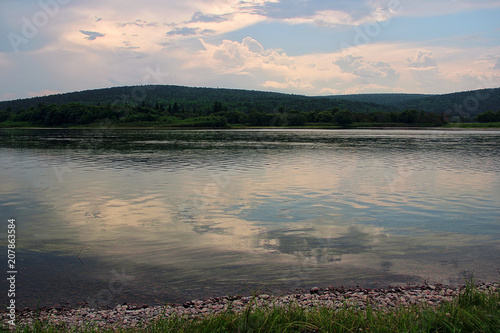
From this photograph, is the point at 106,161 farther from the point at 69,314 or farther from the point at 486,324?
the point at 486,324

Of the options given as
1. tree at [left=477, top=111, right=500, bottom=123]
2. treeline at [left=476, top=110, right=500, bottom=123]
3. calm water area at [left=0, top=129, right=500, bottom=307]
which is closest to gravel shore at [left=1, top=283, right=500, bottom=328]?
calm water area at [left=0, top=129, right=500, bottom=307]

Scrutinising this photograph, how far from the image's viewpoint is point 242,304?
8.51 m

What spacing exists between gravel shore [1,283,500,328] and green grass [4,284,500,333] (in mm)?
506

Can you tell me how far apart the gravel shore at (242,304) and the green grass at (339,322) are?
1.66ft

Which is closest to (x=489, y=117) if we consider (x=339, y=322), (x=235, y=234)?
(x=235, y=234)

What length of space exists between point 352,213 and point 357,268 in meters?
6.81

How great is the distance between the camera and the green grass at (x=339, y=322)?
21.1 feet

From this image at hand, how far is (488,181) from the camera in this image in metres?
26.9

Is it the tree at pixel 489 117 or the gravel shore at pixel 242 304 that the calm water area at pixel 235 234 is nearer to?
the gravel shore at pixel 242 304

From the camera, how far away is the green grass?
6.43 m

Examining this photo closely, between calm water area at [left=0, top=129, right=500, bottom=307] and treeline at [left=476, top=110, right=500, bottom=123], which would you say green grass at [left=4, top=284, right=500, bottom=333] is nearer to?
calm water area at [left=0, top=129, right=500, bottom=307]

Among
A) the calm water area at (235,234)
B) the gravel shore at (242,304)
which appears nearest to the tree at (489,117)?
the calm water area at (235,234)

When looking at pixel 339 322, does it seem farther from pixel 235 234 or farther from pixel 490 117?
pixel 490 117

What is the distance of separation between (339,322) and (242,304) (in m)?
2.38
